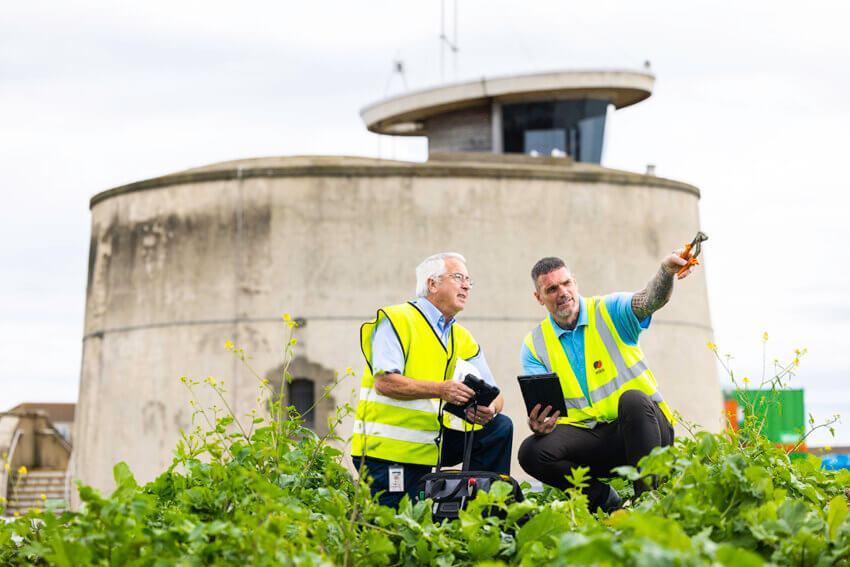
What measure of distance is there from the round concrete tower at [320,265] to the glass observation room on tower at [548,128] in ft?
5.26

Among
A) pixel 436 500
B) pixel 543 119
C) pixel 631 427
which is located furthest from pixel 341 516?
pixel 543 119

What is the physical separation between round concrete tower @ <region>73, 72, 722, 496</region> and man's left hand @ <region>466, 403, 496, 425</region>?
1550 cm

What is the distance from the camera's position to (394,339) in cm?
512

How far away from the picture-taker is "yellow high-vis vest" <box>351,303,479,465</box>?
5086 mm

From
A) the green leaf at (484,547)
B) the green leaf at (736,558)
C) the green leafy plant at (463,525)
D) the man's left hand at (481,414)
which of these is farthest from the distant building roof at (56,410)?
the green leaf at (736,558)

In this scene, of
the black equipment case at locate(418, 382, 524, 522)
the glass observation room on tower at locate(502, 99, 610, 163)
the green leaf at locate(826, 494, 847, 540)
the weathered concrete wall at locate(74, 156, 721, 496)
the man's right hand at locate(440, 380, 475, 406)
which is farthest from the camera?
the glass observation room on tower at locate(502, 99, 610, 163)

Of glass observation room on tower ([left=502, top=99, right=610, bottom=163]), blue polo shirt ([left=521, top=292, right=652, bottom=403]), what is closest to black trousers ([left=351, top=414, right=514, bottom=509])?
blue polo shirt ([left=521, top=292, right=652, bottom=403])

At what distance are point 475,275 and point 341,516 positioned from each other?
1880 centimetres

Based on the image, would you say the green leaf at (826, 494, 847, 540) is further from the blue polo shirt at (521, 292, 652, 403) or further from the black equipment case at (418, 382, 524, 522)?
the blue polo shirt at (521, 292, 652, 403)

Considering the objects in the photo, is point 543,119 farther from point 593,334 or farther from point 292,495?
point 292,495

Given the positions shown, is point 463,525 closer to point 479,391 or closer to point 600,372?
point 479,391

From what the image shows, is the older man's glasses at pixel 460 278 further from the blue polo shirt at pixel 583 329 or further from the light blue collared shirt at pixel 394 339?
the blue polo shirt at pixel 583 329

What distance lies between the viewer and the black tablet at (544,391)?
16.0 ft

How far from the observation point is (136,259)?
74.8 ft
